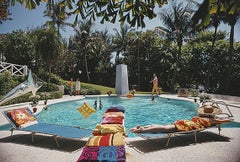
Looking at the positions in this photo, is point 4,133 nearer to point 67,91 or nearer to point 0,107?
point 0,107

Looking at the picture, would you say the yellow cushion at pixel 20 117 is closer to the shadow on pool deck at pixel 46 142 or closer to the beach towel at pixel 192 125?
the shadow on pool deck at pixel 46 142

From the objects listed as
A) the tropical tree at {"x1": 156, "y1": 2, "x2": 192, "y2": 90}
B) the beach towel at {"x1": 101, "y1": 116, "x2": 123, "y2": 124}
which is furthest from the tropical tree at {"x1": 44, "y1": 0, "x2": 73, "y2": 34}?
the tropical tree at {"x1": 156, "y1": 2, "x2": 192, "y2": 90}

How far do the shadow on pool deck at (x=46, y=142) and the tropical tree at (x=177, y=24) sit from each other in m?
20.6

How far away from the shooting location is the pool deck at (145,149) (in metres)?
3.67

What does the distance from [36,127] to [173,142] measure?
144 inches

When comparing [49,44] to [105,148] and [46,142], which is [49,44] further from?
[105,148]

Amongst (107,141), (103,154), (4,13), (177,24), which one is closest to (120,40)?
(177,24)

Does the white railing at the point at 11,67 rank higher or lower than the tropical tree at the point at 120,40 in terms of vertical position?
lower

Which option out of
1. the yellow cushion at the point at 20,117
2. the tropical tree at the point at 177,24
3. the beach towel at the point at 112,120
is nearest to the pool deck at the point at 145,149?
the yellow cushion at the point at 20,117

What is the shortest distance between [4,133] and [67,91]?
14.2 meters

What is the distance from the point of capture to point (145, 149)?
4.20m

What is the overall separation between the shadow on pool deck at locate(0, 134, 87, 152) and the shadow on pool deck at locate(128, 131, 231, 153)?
4.34 ft

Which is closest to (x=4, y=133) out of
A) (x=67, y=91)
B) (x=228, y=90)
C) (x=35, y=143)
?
(x=35, y=143)

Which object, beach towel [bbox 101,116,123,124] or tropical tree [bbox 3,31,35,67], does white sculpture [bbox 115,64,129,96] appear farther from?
beach towel [bbox 101,116,123,124]
